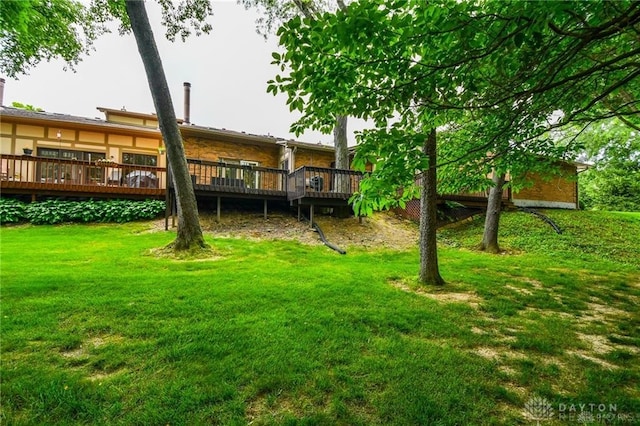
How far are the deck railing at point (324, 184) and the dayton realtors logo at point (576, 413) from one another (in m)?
8.16

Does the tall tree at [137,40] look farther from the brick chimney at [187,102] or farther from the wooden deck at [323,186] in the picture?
the brick chimney at [187,102]

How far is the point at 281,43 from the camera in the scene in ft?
6.83

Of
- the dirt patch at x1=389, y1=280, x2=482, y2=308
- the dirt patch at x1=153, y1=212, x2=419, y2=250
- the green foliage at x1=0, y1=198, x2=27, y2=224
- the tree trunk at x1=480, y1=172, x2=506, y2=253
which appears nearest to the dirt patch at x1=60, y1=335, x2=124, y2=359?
the dirt patch at x1=389, y1=280, x2=482, y2=308

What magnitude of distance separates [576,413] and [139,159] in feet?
57.6

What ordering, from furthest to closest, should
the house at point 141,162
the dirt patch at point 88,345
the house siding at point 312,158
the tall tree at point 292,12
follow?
the house siding at point 312,158 < the tall tree at point 292,12 < the house at point 141,162 < the dirt patch at point 88,345

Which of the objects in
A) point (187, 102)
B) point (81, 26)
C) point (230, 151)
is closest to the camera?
point (81, 26)

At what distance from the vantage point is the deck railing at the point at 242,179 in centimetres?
1002

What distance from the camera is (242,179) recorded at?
1060cm

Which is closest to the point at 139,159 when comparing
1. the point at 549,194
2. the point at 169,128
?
the point at 169,128

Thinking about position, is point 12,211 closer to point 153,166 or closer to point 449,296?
point 153,166

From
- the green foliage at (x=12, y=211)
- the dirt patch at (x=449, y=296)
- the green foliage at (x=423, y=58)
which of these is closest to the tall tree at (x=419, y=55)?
the green foliage at (x=423, y=58)

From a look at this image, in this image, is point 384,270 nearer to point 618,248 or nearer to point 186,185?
point 186,185

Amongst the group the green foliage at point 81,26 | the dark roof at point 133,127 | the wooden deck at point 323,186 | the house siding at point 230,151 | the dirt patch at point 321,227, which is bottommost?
the dirt patch at point 321,227

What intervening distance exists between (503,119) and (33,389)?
534cm
